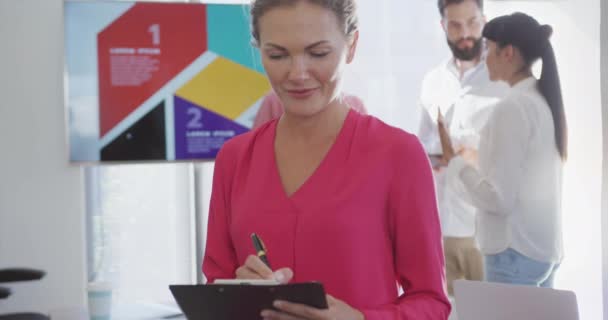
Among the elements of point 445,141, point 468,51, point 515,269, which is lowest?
point 515,269

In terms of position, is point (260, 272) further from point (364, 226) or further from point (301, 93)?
point (301, 93)

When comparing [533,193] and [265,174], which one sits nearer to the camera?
[265,174]

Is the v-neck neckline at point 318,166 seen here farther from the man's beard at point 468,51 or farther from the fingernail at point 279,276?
the man's beard at point 468,51

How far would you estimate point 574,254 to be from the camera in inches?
141

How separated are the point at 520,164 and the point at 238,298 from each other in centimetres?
252

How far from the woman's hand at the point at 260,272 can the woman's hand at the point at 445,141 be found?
2.50 meters

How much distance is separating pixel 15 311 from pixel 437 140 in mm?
2089

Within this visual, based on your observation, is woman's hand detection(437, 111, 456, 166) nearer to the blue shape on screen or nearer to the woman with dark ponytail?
the woman with dark ponytail

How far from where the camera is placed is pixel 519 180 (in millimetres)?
3432

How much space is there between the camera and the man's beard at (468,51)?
11.8 ft

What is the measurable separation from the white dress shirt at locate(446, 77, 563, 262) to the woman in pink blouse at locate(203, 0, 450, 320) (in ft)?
7.27

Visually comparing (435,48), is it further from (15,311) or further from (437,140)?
(15,311)

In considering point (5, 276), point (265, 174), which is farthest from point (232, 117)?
point (265, 174)

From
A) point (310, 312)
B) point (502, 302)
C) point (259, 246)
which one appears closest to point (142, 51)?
point (502, 302)
